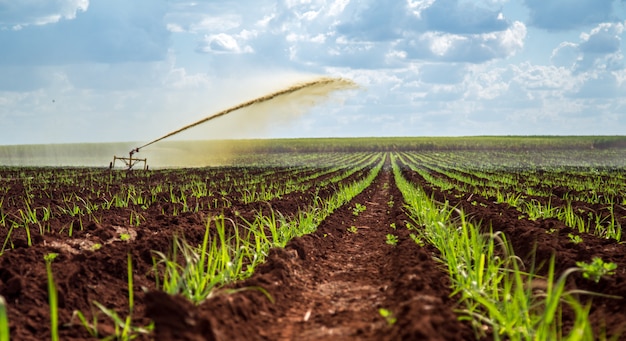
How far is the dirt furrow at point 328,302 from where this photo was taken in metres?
4.20

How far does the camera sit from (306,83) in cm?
2141

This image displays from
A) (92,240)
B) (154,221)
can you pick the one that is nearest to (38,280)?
(92,240)

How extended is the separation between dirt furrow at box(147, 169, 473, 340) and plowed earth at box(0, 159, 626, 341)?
1 centimetres

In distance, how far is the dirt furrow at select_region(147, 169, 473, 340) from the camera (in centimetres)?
420

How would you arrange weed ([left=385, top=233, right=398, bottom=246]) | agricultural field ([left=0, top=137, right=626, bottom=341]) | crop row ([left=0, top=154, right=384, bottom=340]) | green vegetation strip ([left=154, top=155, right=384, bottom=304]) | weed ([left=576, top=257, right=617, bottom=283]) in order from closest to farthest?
agricultural field ([left=0, top=137, right=626, bottom=341]) → crop row ([left=0, top=154, right=384, bottom=340]) → green vegetation strip ([left=154, top=155, right=384, bottom=304]) → weed ([left=576, top=257, right=617, bottom=283]) → weed ([left=385, top=233, right=398, bottom=246])

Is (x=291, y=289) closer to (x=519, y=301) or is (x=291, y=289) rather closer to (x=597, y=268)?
(x=519, y=301)

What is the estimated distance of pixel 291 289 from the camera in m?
6.70

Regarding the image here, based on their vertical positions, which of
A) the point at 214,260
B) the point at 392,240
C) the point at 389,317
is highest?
the point at 214,260

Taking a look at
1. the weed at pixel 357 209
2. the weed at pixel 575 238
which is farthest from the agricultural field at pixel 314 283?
the weed at pixel 357 209

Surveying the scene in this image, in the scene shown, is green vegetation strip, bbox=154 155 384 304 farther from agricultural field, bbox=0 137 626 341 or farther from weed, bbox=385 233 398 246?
weed, bbox=385 233 398 246

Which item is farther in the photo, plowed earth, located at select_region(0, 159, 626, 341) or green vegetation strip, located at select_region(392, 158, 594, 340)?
plowed earth, located at select_region(0, 159, 626, 341)

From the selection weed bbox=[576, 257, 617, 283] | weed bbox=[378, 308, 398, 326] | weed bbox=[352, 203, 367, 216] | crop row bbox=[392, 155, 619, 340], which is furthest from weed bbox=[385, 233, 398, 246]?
weed bbox=[352, 203, 367, 216]

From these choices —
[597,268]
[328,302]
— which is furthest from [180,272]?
[597,268]

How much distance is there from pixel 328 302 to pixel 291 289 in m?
0.44
